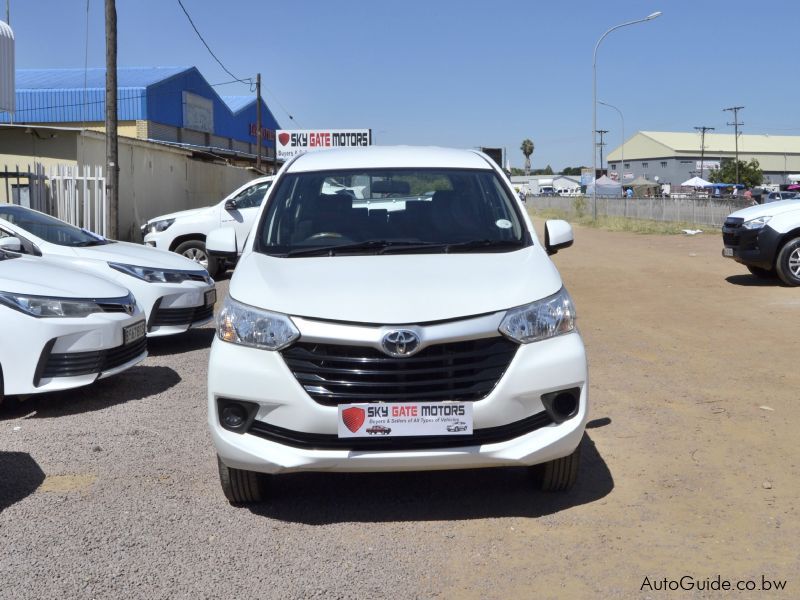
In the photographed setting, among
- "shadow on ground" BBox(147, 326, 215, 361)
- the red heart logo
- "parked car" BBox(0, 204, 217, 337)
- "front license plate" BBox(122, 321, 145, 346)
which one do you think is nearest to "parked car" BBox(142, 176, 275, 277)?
"shadow on ground" BBox(147, 326, 215, 361)

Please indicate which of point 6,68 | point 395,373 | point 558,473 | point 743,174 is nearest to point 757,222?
point 558,473

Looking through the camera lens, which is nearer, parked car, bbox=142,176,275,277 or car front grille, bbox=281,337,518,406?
car front grille, bbox=281,337,518,406

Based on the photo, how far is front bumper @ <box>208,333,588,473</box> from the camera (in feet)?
13.0

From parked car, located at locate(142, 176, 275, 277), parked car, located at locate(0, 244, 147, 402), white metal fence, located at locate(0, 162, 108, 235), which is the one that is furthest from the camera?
white metal fence, located at locate(0, 162, 108, 235)

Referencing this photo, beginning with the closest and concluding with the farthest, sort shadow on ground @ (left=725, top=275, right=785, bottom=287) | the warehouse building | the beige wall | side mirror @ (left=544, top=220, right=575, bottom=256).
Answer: side mirror @ (left=544, top=220, right=575, bottom=256), shadow on ground @ (left=725, top=275, right=785, bottom=287), the beige wall, the warehouse building

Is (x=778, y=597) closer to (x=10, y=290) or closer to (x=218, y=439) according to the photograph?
(x=218, y=439)

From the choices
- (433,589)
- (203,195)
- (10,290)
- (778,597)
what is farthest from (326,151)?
(203,195)

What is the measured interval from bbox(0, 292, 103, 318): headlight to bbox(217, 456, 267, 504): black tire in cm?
254

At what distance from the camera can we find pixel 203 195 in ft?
92.8

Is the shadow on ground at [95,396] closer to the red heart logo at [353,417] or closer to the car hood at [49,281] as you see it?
the car hood at [49,281]

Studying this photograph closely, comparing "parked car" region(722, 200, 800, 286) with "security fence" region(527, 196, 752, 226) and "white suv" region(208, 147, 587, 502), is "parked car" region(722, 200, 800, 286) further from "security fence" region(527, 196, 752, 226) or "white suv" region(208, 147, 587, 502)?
"security fence" region(527, 196, 752, 226)

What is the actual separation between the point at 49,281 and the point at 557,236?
11.8 feet

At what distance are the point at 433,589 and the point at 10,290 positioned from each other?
405 centimetres

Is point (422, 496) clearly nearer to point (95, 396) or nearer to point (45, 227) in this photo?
point (95, 396)
